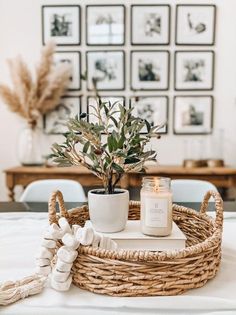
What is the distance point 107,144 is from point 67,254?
27 cm

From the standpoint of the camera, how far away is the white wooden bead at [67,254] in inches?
27.3

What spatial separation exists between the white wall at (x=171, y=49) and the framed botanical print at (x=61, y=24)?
0.05m

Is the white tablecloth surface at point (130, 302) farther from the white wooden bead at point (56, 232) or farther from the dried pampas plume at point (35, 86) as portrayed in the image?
the dried pampas plume at point (35, 86)

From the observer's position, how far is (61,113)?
10.0 feet

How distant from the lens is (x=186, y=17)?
2959 millimetres

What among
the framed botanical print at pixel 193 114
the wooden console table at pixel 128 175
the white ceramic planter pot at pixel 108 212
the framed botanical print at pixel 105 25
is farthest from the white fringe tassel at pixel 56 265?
the framed botanical print at pixel 105 25

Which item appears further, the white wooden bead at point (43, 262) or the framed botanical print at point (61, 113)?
the framed botanical print at point (61, 113)

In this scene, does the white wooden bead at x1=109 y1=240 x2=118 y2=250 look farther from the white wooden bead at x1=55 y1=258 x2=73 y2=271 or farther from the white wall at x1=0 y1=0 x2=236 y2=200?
the white wall at x1=0 y1=0 x2=236 y2=200

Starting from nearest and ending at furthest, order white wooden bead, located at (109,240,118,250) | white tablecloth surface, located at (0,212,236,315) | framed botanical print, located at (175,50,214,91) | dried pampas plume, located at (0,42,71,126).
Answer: white tablecloth surface, located at (0,212,236,315)
white wooden bead, located at (109,240,118,250)
dried pampas plume, located at (0,42,71,126)
framed botanical print, located at (175,50,214,91)

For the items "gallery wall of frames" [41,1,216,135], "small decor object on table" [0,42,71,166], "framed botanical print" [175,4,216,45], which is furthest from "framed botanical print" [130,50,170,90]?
"small decor object on table" [0,42,71,166]

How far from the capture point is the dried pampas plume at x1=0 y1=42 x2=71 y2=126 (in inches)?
113

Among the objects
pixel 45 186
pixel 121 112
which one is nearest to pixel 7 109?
pixel 45 186

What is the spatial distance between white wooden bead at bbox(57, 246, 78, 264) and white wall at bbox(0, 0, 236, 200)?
2.39 metres

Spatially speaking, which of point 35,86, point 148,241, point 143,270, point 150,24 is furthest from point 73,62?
point 143,270
